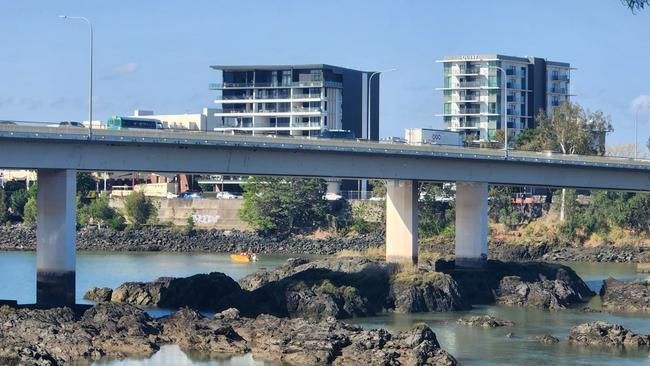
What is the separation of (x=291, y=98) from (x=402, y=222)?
70898 millimetres

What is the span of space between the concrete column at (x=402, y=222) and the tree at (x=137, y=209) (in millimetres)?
52034

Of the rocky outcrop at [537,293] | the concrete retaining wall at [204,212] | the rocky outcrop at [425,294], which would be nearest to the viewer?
the rocky outcrop at [425,294]

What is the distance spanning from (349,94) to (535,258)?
156ft

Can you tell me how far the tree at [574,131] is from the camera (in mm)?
127938

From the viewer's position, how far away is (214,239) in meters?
119

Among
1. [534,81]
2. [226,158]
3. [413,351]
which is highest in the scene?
[534,81]

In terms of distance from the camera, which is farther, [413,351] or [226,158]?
[226,158]

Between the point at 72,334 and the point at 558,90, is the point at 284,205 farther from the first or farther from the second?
the point at 72,334

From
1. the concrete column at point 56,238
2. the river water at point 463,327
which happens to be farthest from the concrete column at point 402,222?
the concrete column at point 56,238

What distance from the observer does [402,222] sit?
75562 mm

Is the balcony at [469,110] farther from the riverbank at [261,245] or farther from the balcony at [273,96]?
the riverbank at [261,245]

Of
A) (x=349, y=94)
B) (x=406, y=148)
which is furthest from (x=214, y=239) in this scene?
(x=406, y=148)

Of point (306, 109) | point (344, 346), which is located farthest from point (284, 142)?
point (306, 109)

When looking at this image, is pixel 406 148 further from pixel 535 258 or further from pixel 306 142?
pixel 535 258
